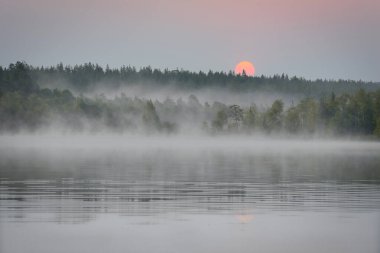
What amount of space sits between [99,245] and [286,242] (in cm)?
558

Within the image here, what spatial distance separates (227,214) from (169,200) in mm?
6055

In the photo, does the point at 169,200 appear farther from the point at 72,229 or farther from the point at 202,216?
the point at 72,229

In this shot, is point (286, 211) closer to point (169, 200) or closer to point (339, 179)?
point (169, 200)

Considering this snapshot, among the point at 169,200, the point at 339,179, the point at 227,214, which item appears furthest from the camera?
the point at 339,179

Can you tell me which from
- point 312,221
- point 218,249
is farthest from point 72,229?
point 312,221

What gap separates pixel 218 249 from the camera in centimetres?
2425

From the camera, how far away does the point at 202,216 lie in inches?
1237

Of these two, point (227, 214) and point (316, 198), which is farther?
point (316, 198)

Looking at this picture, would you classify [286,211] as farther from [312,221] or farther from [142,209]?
[142,209]

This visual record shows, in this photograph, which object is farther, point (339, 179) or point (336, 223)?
point (339, 179)

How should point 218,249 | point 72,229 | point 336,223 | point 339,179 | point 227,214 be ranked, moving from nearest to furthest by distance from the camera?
1. point 218,249
2. point 72,229
3. point 336,223
4. point 227,214
5. point 339,179

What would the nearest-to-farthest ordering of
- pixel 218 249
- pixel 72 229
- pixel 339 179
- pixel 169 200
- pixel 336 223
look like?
1. pixel 218 249
2. pixel 72 229
3. pixel 336 223
4. pixel 169 200
5. pixel 339 179

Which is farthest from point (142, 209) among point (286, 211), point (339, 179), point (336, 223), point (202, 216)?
point (339, 179)

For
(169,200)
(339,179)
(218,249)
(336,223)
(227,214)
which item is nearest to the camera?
(218,249)
